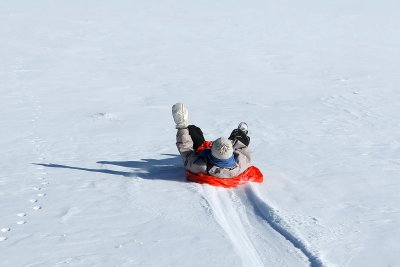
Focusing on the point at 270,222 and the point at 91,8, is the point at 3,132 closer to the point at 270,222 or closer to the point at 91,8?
the point at 270,222

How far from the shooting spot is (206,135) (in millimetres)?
8117

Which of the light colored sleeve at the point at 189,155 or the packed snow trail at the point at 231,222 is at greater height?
the light colored sleeve at the point at 189,155

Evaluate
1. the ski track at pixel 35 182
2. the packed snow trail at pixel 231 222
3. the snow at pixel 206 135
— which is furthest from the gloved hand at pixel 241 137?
the ski track at pixel 35 182

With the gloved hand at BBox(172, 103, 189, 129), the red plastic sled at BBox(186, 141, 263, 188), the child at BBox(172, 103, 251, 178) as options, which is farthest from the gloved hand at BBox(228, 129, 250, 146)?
the gloved hand at BBox(172, 103, 189, 129)

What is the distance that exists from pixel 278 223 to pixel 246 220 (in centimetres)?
27

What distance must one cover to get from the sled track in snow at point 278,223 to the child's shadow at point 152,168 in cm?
83

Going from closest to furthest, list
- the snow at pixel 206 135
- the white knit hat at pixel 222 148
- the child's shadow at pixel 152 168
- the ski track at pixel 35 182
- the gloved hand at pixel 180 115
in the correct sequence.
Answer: the snow at pixel 206 135, the ski track at pixel 35 182, the white knit hat at pixel 222 148, the gloved hand at pixel 180 115, the child's shadow at pixel 152 168

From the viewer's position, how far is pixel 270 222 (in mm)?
5023

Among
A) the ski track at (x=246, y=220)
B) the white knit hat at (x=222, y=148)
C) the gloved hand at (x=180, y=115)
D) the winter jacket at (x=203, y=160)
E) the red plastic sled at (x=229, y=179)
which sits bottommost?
the ski track at (x=246, y=220)

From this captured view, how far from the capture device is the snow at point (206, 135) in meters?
4.57

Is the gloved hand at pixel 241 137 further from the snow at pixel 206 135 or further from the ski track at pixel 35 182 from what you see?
the ski track at pixel 35 182

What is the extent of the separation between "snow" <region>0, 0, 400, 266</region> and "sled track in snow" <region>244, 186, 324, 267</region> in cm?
2

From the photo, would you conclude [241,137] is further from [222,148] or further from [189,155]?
[222,148]

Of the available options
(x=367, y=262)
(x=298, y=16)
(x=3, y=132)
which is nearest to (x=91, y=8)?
(x=298, y=16)
